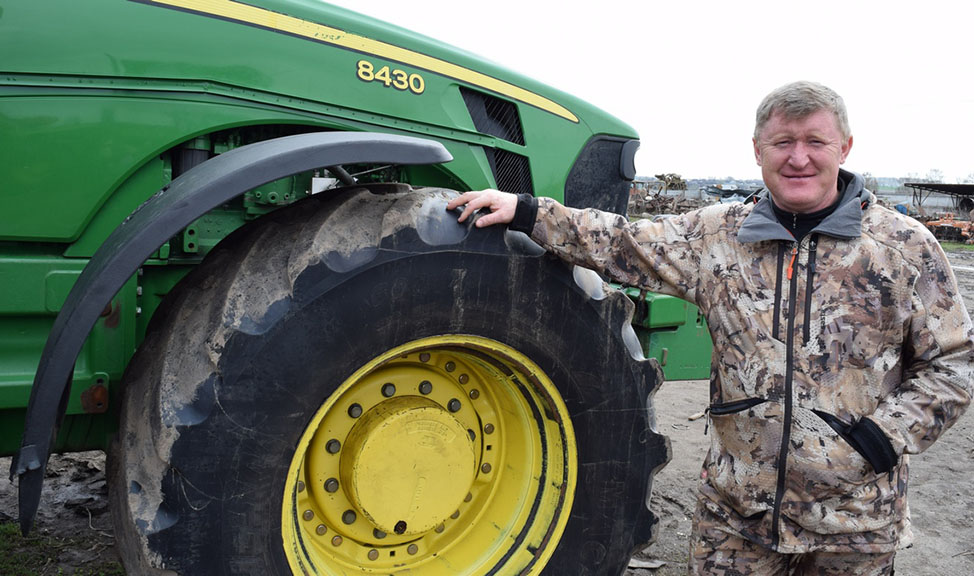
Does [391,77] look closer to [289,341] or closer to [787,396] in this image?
[289,341]

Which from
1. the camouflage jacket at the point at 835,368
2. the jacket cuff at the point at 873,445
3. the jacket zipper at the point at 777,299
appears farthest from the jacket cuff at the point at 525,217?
the jacket cuff at the point at 873,445

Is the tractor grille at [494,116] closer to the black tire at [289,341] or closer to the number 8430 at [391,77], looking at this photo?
the number 8430 at [391,77]

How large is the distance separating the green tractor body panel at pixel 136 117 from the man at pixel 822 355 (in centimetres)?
73

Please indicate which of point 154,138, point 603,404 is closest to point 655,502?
point 603,404

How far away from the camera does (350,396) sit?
7.57ft

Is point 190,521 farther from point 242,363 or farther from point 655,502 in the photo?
point 655,502

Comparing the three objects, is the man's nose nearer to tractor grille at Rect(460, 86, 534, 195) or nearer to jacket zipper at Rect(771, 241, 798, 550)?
jacket zipper at Rect(771, 241, 798, 550)

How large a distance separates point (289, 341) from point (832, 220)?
151 cm

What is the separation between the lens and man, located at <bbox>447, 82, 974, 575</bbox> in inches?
81.8

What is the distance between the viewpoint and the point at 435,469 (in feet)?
7.79

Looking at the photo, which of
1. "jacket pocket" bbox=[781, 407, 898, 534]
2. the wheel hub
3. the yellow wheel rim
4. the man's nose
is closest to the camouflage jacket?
"jacket pocket" bbox=[781, 407, 898, 534]

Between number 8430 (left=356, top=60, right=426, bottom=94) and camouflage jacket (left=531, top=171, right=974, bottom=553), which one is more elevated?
number 8430 (left=356, top=60, right=426, bottom=94)

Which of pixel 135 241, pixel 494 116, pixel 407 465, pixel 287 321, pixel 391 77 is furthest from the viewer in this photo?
pixel 494 116

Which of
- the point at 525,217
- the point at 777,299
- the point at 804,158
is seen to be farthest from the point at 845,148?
the point at 525,217
